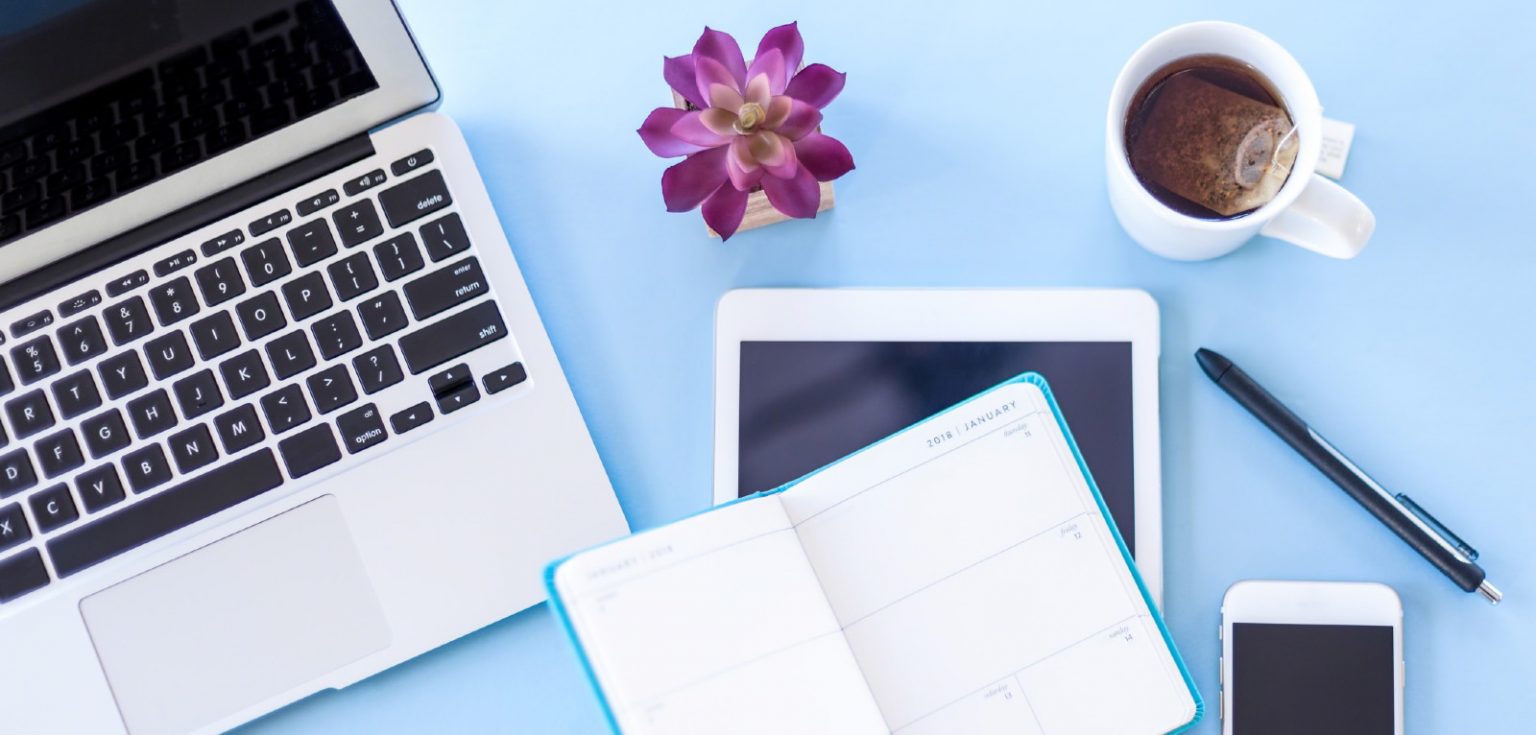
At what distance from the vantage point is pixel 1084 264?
601 mm

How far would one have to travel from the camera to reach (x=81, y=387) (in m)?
0.58

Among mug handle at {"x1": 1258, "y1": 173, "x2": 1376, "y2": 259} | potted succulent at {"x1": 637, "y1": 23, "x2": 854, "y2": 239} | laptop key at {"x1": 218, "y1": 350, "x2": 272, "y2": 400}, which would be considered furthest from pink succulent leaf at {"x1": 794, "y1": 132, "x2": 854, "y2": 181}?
laptop key at {"x1": 218, "y1": 350, "x2": 272, "y2": 400}

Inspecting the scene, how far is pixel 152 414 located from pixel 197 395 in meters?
0.03

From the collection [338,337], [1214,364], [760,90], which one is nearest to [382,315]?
[338,337]

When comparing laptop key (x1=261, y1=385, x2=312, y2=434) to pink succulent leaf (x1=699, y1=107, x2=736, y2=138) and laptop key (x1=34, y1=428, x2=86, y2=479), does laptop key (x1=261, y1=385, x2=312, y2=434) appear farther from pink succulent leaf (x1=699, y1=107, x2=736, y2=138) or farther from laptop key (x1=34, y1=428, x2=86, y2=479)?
pink succulent leaf (x1=699, y1=107, x2=736, y2=138)

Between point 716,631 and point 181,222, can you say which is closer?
point 716,631

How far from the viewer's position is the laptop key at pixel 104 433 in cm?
57

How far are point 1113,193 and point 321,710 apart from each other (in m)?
0.52

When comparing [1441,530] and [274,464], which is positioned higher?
[274,464]

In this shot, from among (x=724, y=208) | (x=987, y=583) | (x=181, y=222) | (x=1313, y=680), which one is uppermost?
(x=181, y=222)

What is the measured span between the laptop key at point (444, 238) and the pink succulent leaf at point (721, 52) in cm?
17

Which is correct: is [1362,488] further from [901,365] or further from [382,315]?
[382,315]

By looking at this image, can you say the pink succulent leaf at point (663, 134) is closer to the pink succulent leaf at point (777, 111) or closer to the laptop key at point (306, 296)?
the pink succulent leaf at point (777, 111)

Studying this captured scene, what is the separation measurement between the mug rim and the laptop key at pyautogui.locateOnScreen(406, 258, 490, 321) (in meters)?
0.33
